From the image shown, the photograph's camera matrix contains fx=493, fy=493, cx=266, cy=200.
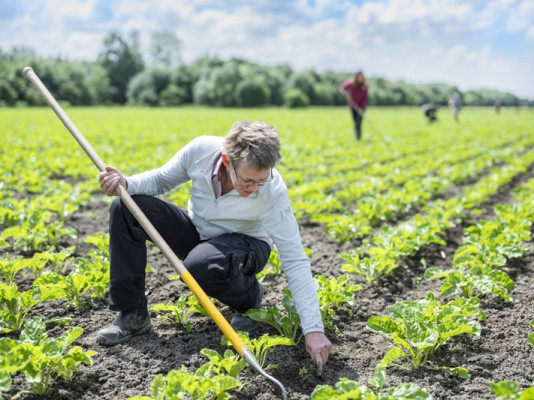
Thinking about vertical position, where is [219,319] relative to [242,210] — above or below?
below

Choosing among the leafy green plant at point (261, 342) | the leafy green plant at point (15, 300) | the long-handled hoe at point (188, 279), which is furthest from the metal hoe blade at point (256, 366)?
the leafy green plant at point (15, 300)

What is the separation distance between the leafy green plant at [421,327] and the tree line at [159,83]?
56.0m

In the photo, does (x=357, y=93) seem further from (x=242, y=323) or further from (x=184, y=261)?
(x=184, y=261)

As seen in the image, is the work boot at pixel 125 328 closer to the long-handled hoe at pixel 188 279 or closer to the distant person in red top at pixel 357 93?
the long-handled hoe at pixel 188 279

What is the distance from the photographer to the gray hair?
277 cm

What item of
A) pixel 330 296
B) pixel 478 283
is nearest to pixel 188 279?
pixel 330 296

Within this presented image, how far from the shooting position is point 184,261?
3.23 metres

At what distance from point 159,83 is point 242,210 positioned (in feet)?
227

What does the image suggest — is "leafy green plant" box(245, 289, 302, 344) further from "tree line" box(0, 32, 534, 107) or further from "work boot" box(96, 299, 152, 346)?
→ "tree line" box(0, 32, 534, 107)

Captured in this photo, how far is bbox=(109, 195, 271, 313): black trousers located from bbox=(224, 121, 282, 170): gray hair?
63 cm

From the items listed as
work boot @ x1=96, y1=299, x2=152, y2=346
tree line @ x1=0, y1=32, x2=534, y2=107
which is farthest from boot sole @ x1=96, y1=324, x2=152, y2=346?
tree line @ x1=0, y1=32, x2=534, y2=107

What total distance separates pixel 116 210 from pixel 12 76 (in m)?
61.1

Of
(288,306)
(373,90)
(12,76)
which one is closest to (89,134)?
(288,306)

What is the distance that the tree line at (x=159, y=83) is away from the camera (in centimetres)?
6012
